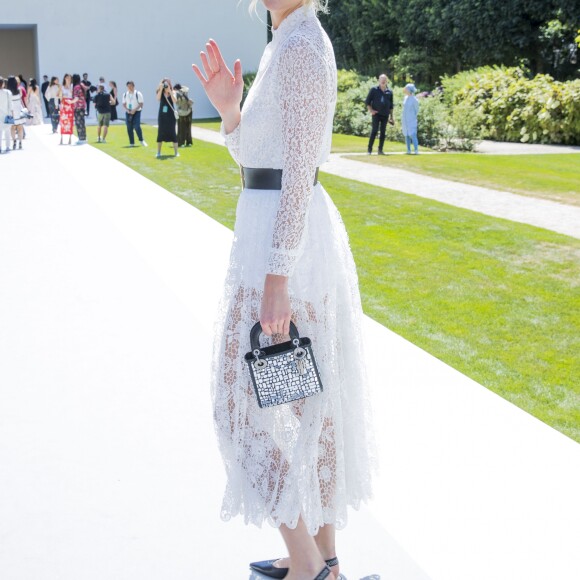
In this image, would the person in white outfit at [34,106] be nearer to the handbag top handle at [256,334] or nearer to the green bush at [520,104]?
the green bush at [520,104]

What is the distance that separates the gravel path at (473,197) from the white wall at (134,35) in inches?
929

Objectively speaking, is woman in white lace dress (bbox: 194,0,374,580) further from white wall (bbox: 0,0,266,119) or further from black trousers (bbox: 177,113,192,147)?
white wall (bbox: 0,0,266,119)

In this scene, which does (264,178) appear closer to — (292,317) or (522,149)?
(292,317)

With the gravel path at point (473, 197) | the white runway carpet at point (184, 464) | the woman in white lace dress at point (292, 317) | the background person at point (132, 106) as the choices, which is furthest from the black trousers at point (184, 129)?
the woman in white lace dress at point (292, 317)

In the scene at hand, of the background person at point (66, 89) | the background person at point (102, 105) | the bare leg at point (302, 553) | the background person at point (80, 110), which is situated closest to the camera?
the bare leg at point (302, 553)

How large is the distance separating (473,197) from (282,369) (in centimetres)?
1044

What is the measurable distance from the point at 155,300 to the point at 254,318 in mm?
3897

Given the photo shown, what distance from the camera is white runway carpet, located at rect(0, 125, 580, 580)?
8.93 ft

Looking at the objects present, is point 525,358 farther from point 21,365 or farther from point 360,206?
point 360,206

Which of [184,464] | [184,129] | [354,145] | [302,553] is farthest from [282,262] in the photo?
[354,145]

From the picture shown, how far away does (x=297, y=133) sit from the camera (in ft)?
6.97

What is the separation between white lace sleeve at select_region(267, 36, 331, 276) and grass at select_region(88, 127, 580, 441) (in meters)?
2.30

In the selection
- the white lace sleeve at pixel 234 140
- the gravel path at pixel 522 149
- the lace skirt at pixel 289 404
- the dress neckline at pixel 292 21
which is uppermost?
the dress neckline at pixel 292 21

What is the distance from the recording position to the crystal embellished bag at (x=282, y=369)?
2262 millimetres
